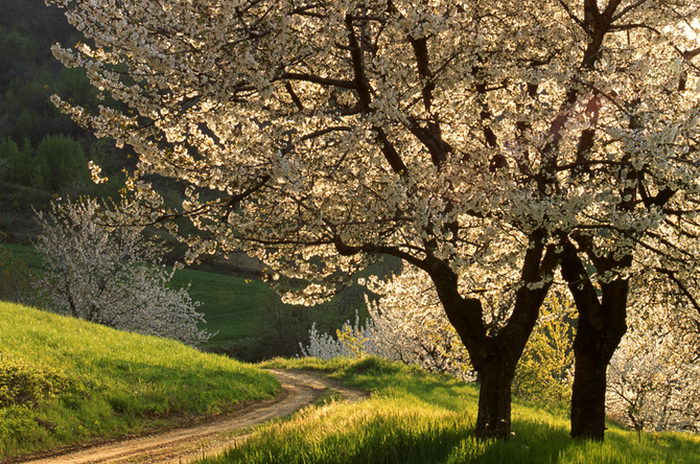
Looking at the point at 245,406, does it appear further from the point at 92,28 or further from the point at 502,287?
the point at 92,28

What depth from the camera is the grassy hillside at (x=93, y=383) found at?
13.2 meters

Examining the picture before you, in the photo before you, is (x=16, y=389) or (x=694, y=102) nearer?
(x=694, y=102)

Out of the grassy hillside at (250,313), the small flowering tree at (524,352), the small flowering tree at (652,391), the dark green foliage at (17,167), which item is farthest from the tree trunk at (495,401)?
the dark green foliage at (17,167)

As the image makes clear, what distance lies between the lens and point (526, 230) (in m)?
8.97

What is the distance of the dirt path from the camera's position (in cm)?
1190

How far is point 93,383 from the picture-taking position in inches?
622

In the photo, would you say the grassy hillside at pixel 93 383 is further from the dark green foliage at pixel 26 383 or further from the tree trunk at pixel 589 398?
the tree trunk at pixel 589 398

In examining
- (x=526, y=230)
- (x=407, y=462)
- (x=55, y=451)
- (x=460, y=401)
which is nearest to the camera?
(x=407, y=462)

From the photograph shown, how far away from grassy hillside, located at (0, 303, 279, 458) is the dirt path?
0.70 metres

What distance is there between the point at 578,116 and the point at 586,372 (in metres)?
4.85

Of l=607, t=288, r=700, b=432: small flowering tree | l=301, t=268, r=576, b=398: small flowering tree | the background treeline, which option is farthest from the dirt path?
the background treeline

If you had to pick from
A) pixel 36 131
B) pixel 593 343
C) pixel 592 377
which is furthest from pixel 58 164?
pixel 592 377

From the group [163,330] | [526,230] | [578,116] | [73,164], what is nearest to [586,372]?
[526,230]

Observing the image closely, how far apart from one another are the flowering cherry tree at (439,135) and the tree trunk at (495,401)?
3 centimetres
